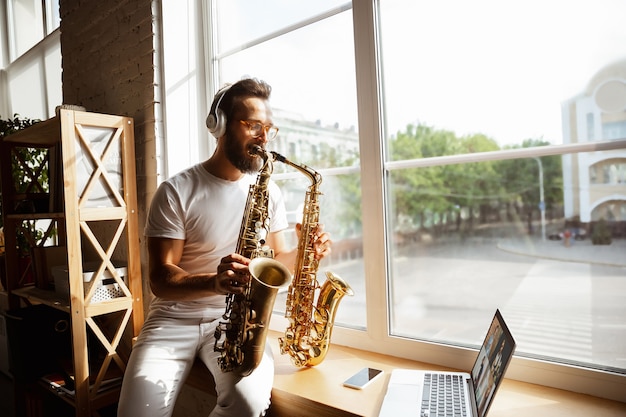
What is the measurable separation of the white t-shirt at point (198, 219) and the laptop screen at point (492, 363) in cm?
113

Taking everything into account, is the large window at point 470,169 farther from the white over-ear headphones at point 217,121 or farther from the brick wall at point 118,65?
the brick wall at point 118,65

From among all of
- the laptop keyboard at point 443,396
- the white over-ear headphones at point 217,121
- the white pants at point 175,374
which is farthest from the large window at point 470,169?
the white pants at point 175,374

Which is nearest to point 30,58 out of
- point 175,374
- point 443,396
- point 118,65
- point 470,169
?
point 118,65

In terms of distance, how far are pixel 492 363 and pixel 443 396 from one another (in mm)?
216

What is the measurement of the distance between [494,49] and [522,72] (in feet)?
0.47

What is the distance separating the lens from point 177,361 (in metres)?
1.78

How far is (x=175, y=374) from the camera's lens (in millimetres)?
1746

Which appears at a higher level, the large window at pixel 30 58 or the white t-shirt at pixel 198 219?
the large window at pixel 30 58

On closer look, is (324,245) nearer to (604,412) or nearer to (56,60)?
(604,412)

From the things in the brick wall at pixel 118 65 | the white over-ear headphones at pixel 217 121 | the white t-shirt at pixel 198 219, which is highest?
the brick wall at pixel 118 65

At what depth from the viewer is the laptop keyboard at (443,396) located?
1342 mm

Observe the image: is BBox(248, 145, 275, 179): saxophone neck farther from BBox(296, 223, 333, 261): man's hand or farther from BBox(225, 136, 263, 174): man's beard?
BBox(296, 223, 333, 261): man's hand

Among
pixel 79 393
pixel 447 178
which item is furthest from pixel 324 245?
pixel 79 393

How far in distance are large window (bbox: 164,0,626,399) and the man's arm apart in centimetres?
69
